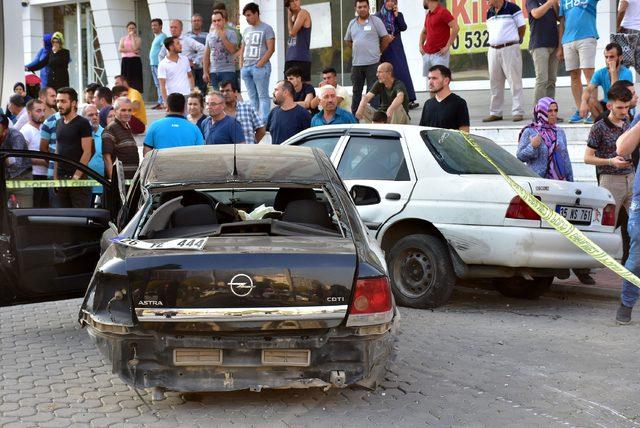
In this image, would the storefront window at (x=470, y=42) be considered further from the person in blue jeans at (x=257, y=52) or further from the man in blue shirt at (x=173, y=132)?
the man in blue shirt at (x=173, y=132)

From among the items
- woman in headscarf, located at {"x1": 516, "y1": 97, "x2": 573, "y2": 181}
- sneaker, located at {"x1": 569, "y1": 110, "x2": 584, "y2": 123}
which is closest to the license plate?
woman in headscarf, located at {"x1": 516, "y1": 97, "x2": 573, "y2": 181}

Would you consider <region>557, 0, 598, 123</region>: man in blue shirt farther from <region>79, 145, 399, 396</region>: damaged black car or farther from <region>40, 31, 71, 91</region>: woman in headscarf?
<region>40, 31, 71, 91</region>: woman in headscarf

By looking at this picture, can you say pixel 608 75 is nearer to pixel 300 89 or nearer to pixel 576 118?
pixel 576 118

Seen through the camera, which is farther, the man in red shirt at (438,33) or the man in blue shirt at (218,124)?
the man in red shirt at (438,33)

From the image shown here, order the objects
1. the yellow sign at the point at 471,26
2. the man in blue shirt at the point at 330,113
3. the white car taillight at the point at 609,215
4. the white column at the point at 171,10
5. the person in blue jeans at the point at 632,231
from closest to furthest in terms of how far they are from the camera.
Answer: the person in blue jeans at the point at 632,231, the white car taillight at the point at 609,215, the man in blue shirt at the point at 330,113, the yellow sign at the point at 471,26, the white column at the point at 171,10

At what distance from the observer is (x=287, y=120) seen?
12.9m

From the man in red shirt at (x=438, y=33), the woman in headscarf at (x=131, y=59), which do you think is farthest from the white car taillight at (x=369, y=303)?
the woman in headscarf at (x=131, y=59)

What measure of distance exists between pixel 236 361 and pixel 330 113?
288 inches

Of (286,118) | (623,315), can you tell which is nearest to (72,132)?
(286,118)

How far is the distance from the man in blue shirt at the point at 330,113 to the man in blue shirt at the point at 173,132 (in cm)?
184

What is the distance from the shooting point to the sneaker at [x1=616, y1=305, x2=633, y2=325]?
8508mm

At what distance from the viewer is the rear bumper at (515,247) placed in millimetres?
8797

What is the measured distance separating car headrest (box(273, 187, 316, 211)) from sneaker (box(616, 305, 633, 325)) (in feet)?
10.1

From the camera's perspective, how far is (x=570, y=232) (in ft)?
23.4
